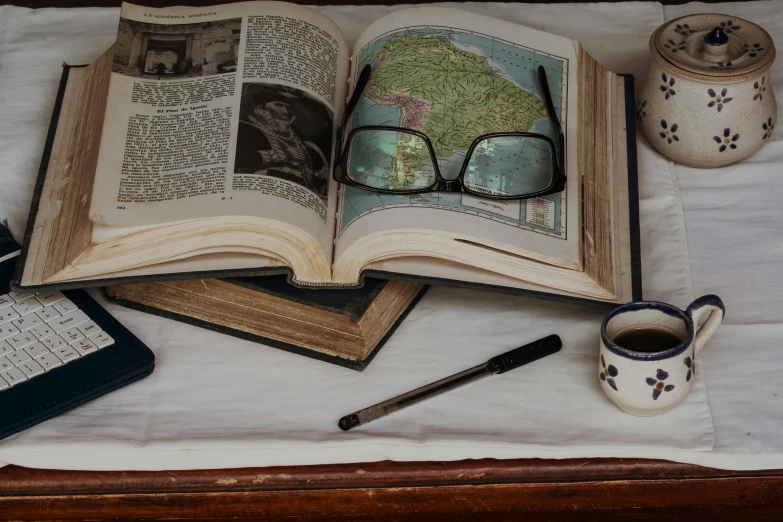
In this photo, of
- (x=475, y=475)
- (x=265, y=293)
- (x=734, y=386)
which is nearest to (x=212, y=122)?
(x=265, y=293)

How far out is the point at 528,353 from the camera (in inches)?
39.4

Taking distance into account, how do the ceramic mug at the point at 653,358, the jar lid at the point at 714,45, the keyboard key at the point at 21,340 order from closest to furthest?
the ceramic mug at the point at 653,358 < the keyboard key at the point at 21,340 < the jar lid at the point at 714,45

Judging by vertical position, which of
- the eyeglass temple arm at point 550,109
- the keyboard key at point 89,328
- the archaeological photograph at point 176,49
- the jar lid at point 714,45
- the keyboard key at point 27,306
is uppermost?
the archaeological photograph at point 176,49

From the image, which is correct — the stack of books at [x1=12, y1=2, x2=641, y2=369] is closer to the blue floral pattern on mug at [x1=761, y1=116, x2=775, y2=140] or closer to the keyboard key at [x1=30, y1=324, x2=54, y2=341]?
the keyboard key at [x1=30, y1=324, x2=54, y2=341]

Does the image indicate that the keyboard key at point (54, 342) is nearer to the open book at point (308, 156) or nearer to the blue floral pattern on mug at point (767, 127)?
the open book at point (308, 156)

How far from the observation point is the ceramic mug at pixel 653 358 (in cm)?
89

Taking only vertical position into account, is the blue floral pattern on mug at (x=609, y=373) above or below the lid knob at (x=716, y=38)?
below

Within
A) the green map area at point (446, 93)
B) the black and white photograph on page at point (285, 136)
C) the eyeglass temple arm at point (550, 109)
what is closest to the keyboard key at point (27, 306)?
the black and white photograph on page at point (285, 136)

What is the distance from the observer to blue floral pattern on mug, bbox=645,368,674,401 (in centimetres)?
89

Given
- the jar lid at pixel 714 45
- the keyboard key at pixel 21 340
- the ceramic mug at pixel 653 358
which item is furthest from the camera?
the jar lid at pixel 714 45

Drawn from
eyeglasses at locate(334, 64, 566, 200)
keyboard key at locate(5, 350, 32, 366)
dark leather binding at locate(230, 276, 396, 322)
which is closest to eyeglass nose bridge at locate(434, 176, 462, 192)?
eyeglasses at locate(334, 64, 566, 200)

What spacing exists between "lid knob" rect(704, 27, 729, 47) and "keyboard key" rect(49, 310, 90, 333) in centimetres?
71

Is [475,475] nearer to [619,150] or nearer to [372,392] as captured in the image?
[372,392]

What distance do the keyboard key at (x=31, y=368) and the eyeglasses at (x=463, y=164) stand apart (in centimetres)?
34
